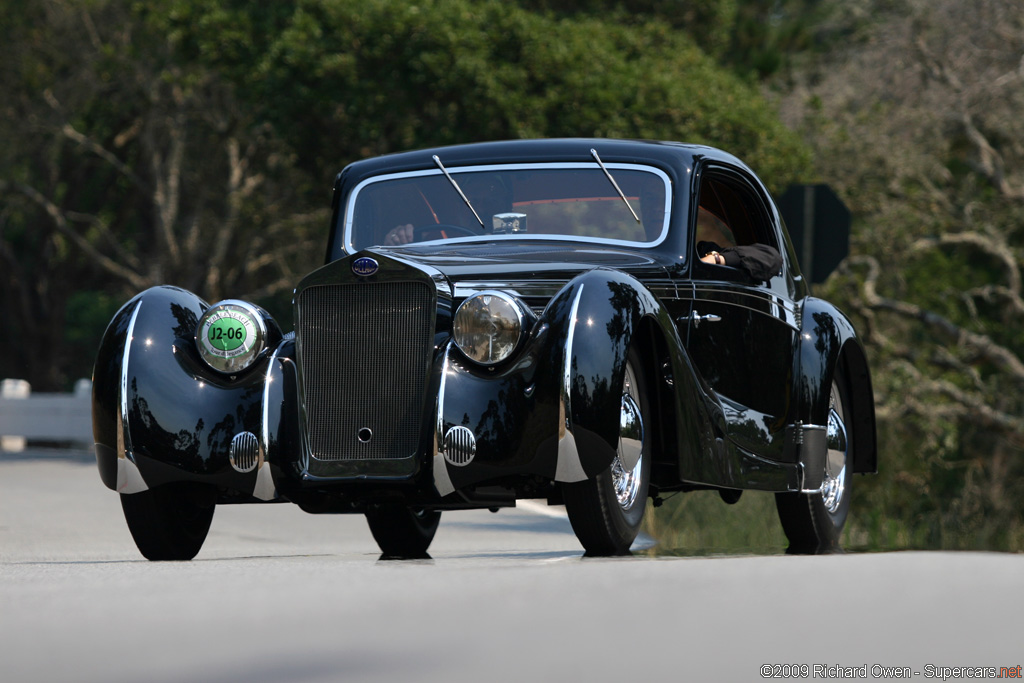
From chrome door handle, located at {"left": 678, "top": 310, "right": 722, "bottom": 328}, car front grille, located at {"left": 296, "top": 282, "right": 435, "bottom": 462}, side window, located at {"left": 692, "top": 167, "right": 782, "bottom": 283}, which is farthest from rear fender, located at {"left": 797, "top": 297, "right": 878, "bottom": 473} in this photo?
car front grille, located at {"left": 296, "top": 282, "right": 435, "bottom": 462}

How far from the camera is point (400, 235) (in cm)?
697

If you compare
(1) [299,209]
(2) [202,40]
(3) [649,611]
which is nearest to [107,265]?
(1) [299,209]

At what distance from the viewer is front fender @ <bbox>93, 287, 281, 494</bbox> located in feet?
18.6

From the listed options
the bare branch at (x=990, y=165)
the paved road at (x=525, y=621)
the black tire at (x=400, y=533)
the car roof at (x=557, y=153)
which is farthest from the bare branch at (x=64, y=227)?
the paved road at (x=525, y=621)

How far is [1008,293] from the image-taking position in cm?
2056

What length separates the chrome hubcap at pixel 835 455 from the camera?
757cm

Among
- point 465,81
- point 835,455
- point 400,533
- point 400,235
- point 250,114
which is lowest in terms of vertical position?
point 250,114

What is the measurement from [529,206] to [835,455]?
7.45 feet

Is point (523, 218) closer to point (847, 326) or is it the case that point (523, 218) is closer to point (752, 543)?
point (847, 326)

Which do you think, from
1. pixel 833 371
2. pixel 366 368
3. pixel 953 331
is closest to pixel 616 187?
pixel 833 371

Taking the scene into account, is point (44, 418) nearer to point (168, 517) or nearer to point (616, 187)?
point (168, 517)

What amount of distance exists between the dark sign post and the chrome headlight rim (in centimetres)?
681

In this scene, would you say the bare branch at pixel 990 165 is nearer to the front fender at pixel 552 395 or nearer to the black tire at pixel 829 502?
the black tire at pixel 829 502

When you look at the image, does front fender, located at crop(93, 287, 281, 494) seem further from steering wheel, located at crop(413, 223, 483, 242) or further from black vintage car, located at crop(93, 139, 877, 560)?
steering wheel, located at crop(413, 223, 483, 242)
